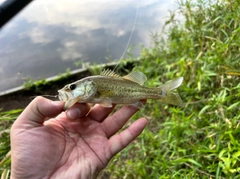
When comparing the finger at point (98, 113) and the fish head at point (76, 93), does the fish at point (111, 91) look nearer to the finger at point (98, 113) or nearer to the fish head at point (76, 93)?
the fish head at point (76, 93)

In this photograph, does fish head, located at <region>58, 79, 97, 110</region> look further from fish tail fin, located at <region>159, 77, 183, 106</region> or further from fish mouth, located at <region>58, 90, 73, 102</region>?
fish tail fin, located at <region>159, 77, 183, 106</region>

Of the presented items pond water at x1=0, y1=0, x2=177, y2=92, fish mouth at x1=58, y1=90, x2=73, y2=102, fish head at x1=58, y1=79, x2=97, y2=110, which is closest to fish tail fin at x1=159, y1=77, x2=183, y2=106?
fish head at x1=58, y1=79, x2=97, y2=110

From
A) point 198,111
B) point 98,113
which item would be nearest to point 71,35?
point 198,111

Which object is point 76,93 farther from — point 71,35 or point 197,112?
point 71,35

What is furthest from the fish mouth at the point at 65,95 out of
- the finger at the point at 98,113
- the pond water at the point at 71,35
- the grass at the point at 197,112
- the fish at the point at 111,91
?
the pond water at the point at 71,35

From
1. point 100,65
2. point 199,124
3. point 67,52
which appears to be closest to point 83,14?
point 67,52
